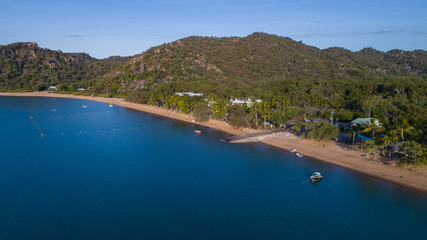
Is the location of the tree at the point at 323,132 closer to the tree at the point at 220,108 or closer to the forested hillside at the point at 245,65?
the tree at the point at 220,108

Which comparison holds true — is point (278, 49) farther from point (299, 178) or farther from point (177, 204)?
point (177, 204)

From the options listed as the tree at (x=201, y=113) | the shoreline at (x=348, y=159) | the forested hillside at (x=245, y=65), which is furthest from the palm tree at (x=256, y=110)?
the forested hillside at (x=245, y=65)

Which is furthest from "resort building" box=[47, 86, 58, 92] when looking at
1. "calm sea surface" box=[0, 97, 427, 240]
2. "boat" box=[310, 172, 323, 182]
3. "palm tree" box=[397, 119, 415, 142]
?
"palm tree" box=[397, 119, 415, 142]

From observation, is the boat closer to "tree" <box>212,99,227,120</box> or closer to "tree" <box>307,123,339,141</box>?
"tree" <box>307,123,339,141</box>

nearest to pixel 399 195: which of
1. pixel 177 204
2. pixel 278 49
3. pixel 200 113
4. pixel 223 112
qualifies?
pixel 177 204

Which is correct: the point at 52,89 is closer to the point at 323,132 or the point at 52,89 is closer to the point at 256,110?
the point at 256,110

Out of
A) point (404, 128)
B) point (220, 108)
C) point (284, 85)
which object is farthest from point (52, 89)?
point (404, 128)
